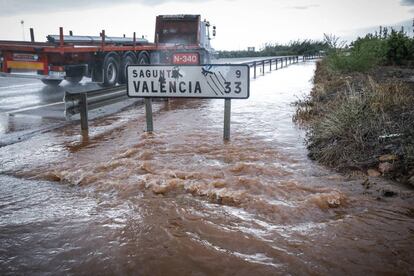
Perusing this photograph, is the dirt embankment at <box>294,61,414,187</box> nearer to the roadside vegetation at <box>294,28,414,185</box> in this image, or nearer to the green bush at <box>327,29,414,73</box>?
the roadside vegetation at <box>294,28,414,185</box>

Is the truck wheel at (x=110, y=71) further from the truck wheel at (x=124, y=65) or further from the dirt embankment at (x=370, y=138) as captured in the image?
the dirt embankment at (x=370, y=138)

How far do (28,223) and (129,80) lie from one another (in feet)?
11.7

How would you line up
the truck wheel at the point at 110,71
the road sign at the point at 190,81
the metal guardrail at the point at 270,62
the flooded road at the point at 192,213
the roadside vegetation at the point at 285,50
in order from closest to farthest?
the flooded road at the point at 192,213 → the road sign at the point at 190,81 → the truck wheel at the point at 110,71 → the metal guardrail at the point at 270,62 → the roadside vegetation at the point at 285,50

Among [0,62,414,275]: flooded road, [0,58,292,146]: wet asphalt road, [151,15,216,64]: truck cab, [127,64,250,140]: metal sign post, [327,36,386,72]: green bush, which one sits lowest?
[0,62,414,275]: flooded road

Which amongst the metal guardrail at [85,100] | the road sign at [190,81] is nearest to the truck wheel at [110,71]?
the metal guardrail at [85,100]

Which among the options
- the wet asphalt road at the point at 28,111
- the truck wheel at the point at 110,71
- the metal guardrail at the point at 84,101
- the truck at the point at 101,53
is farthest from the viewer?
the truck wheel at the point at 110,71

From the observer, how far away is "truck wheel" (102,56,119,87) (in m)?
13.2

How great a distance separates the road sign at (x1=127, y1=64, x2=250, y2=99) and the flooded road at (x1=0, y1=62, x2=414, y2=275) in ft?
2.83

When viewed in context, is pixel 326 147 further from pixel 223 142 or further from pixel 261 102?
pixel 261 102

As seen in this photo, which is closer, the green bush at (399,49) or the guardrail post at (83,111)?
the guardrail post at (83,111)

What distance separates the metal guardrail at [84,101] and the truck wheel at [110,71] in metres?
4.91

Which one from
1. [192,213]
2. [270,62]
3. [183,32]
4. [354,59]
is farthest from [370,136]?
[270,62]

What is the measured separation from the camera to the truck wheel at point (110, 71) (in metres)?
13.2

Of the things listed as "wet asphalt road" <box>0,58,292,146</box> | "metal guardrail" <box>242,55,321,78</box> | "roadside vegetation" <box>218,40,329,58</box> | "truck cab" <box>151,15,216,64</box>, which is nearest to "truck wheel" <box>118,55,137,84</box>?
"wet asphalt road" <box>0,58,292,146</box>
